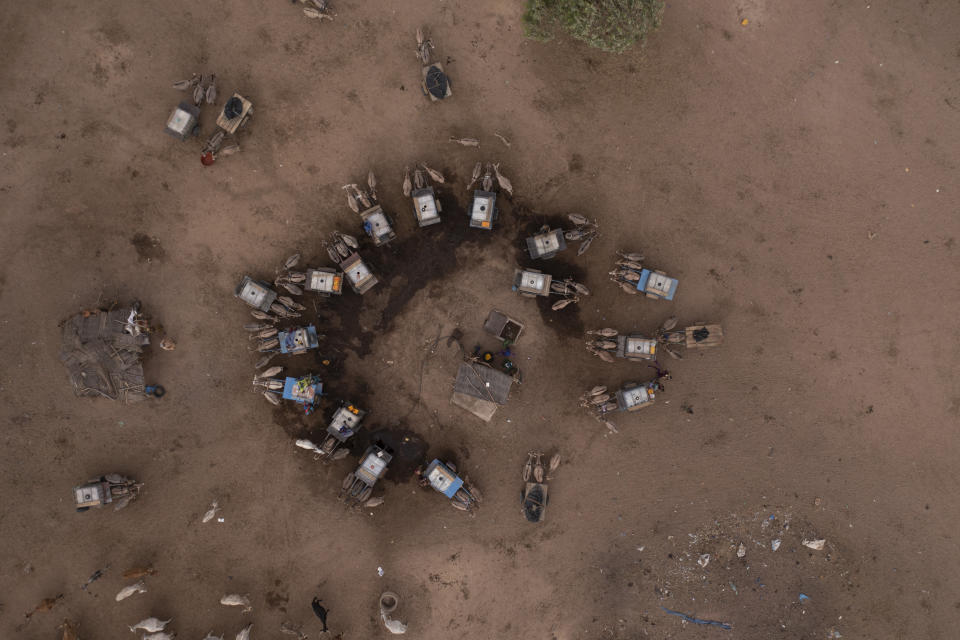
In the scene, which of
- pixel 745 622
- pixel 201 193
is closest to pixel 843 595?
pixel 745 622

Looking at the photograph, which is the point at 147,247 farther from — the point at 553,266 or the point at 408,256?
the point at 553,266

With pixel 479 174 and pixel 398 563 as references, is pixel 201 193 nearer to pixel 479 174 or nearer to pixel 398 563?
pixel 479 174

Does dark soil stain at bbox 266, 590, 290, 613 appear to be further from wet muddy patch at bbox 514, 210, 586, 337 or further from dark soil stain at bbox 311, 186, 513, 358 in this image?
wet muddy patch at bbox 514, 210, 586, 337

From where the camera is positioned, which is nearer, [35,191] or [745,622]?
[35,191]

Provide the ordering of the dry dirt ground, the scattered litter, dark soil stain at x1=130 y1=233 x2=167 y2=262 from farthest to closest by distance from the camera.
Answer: the scattered litter < dark soil stain at x1=130 y1=233 x2=167 y2=262 < the dry dirt ground

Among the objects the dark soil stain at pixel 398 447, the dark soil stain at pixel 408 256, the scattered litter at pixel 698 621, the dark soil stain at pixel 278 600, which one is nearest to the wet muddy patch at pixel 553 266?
the dark soil stain at pixel 408 256

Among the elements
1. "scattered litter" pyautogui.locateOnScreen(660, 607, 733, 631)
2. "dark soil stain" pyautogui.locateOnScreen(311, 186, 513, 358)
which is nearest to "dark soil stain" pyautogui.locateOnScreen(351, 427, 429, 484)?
"dark soil stain" pyautogui.locateOnScreen(311, 186, 513, 358)

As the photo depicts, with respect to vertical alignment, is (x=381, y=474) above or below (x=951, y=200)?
below
